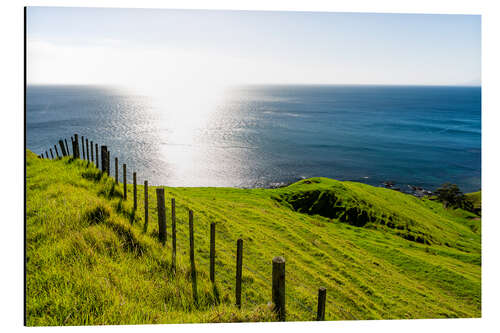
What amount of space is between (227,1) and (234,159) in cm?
3361

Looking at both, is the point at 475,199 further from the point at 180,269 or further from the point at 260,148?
the point at 180,269

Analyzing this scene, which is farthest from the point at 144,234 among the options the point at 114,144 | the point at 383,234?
the point at 114,144

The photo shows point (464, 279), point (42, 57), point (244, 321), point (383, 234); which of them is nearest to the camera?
point (244, 321)

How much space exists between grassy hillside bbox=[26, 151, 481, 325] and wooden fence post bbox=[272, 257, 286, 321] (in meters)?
0.35

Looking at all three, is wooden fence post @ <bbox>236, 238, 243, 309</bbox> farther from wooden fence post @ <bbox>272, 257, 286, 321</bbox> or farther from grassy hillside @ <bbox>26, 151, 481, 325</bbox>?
wooden fence post @ <bbox>272, 257, 286, 321</bbox>

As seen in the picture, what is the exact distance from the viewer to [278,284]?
11.9ft

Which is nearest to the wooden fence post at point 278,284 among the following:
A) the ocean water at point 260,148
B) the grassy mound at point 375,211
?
the grassy mound at point 375,211

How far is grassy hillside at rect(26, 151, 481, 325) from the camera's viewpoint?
13.5 ft

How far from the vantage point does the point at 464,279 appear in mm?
10555

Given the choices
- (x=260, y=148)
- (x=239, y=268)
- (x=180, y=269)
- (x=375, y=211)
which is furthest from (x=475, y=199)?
(x=180, y=269)

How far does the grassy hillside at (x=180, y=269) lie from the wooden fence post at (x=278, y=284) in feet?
1.14

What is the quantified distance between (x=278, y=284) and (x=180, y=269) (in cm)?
197

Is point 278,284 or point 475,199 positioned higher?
point 278,284
